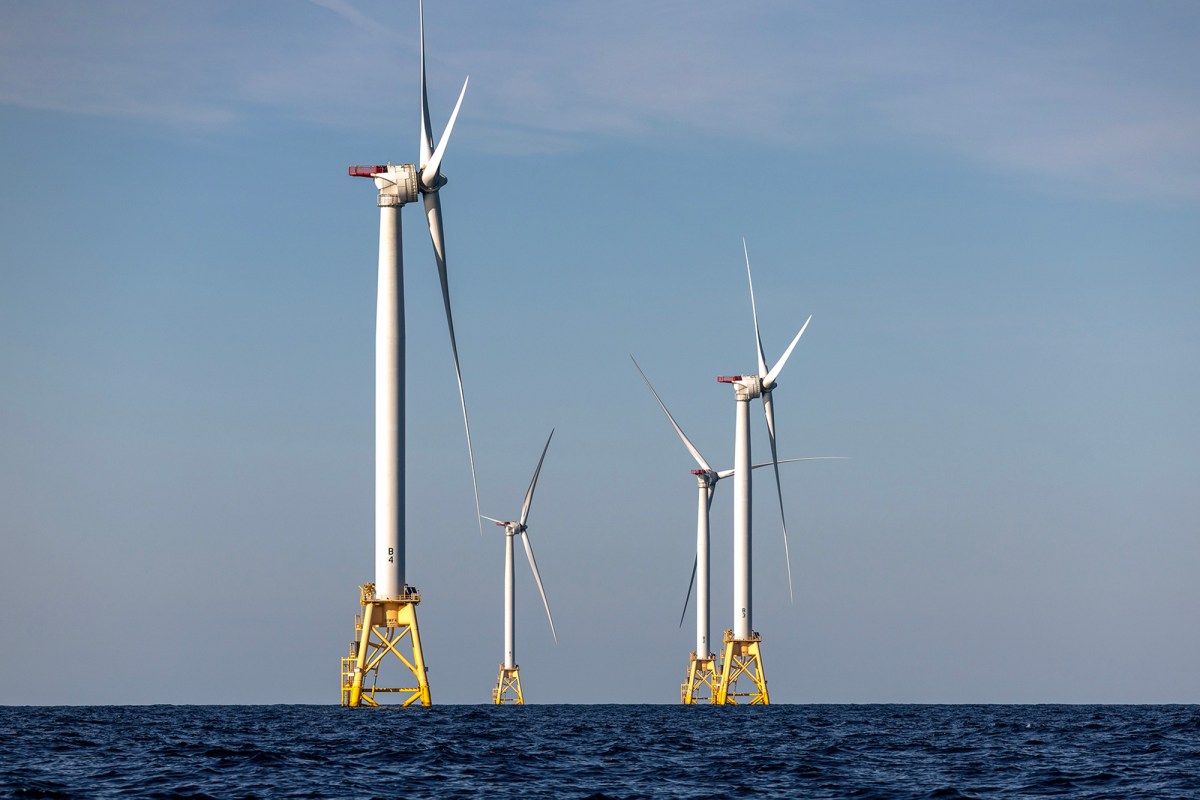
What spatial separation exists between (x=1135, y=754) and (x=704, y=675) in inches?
4817

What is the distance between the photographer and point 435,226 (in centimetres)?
10362

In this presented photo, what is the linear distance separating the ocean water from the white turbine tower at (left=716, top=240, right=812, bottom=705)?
7769cm

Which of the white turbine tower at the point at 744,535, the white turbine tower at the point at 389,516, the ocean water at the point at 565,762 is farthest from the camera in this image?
the white turbine tower at the point at 744,535

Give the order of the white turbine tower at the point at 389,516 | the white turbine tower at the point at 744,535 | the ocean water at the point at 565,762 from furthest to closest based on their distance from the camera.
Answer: the white turbine tower at the point at 744,535 < the white turbine tower at the point at 389,516 < the ocean water at the point at 565,762

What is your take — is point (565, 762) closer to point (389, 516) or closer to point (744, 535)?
point (389, 516)

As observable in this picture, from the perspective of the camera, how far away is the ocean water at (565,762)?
45.8 metres

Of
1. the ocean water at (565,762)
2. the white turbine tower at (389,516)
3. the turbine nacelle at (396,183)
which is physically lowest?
the ocean water at (565,762)

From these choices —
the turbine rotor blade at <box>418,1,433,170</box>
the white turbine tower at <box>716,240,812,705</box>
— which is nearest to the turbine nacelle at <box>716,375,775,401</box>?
the white turbine tower at <box>716,240,812,705</box>

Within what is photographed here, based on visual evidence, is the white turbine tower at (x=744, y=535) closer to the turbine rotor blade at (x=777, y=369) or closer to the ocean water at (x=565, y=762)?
the turbine rotor blade at (x=777, y=369)

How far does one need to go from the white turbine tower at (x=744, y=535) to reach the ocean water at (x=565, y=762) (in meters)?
77.7

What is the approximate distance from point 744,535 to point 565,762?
108 metres

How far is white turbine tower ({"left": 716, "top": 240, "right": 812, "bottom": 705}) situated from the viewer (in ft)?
539

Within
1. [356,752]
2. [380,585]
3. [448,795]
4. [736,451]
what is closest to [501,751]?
[356,752]

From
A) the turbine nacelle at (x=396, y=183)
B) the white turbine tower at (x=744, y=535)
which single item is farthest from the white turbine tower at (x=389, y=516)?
the white turbine tower at (x=744, y=535)
